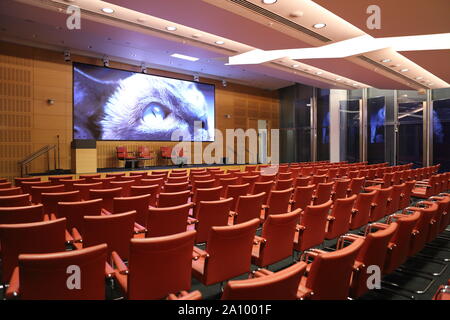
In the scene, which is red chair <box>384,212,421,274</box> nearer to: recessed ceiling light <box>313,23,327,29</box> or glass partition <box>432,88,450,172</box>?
recessed ceiling light <box>313,23,327,29</box>

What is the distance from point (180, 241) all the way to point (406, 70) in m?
10.3

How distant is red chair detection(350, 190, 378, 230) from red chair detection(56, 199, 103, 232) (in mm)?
3300

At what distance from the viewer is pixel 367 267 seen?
230 centimetres

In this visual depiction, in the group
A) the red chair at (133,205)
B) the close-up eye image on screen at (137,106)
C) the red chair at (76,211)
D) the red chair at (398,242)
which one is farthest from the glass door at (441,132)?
the red chair at (76,211)

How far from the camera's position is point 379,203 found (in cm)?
448

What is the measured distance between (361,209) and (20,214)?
4.12 m

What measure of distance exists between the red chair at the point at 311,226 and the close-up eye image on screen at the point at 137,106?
989cm

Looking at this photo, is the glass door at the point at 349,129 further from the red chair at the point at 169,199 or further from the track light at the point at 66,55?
the red chair at the point at 169,199

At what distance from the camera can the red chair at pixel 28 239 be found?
7.41ft

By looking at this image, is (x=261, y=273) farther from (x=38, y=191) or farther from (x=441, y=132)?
(x=441, y=132)

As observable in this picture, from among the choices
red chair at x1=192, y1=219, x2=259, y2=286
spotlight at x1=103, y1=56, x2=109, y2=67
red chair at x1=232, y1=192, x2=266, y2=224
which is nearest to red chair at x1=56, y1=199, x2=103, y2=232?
red chair at x1=192, y1=219, x2=259, y2=286

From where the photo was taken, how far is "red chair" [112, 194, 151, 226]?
11.3 ft

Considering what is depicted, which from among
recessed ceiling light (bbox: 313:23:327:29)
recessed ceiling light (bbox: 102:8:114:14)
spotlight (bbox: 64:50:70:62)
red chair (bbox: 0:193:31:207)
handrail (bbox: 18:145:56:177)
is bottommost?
red chair (bbox: 0:193:31:207)
